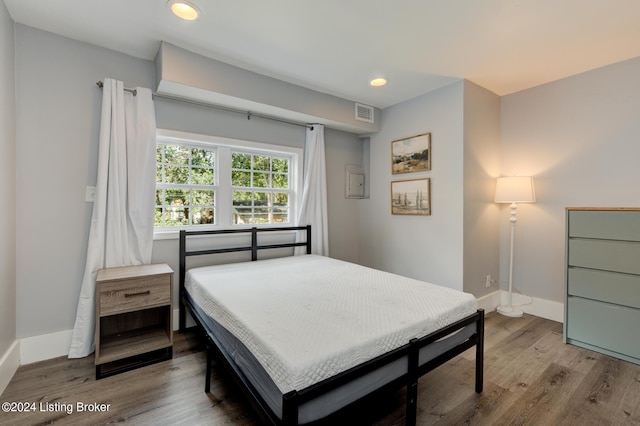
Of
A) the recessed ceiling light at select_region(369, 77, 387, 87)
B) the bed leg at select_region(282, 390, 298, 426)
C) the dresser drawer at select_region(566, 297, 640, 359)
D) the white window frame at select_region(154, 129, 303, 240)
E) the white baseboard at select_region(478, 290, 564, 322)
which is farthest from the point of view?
the white baseboard at select_region(478, 290, 564, 322)

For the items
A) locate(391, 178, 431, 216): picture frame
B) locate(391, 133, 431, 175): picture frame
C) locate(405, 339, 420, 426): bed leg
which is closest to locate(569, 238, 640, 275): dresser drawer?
locate(391, 178, 431, 216): picture frame

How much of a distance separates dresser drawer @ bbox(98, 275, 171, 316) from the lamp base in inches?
139

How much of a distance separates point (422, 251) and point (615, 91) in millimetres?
2405

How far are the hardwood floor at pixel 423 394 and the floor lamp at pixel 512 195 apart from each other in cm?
91

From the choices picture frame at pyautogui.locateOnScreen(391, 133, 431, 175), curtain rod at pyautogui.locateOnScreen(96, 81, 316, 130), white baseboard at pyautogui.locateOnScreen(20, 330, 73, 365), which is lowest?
white baseboard at pyautogui.locateOnScreen(20, 330, 73, 365)

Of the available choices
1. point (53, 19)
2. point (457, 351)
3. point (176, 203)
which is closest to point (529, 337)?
point (457, 351)

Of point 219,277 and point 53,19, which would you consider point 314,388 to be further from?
point 53,19

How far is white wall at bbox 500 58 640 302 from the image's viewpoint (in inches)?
106

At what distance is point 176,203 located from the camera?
292 centimetres

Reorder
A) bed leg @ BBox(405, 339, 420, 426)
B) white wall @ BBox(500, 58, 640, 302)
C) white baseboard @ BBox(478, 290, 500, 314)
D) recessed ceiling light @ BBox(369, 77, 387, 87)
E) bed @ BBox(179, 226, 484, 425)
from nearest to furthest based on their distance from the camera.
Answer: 1. bed @ BBox(179, 226, 484, 425)
2. bed leg @ BBox(405, 339, 420, 426)
3. white wall @ BBox(500, 58, 640, 302)
4. recessed ceiling light @ BBox(369, 77, 387, 87)
5. white baseboard @ BBox(478, 290, 500, 314)

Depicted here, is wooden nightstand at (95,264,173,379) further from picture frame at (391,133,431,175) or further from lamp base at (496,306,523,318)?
lamp base at (496,306,523,318)

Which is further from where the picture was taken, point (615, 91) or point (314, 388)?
point (615, 91)

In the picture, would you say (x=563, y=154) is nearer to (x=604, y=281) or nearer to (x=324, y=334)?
(x=604, y=281)

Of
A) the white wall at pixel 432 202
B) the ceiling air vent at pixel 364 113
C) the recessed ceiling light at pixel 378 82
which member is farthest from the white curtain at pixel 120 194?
the white wall at pixel 432 202
